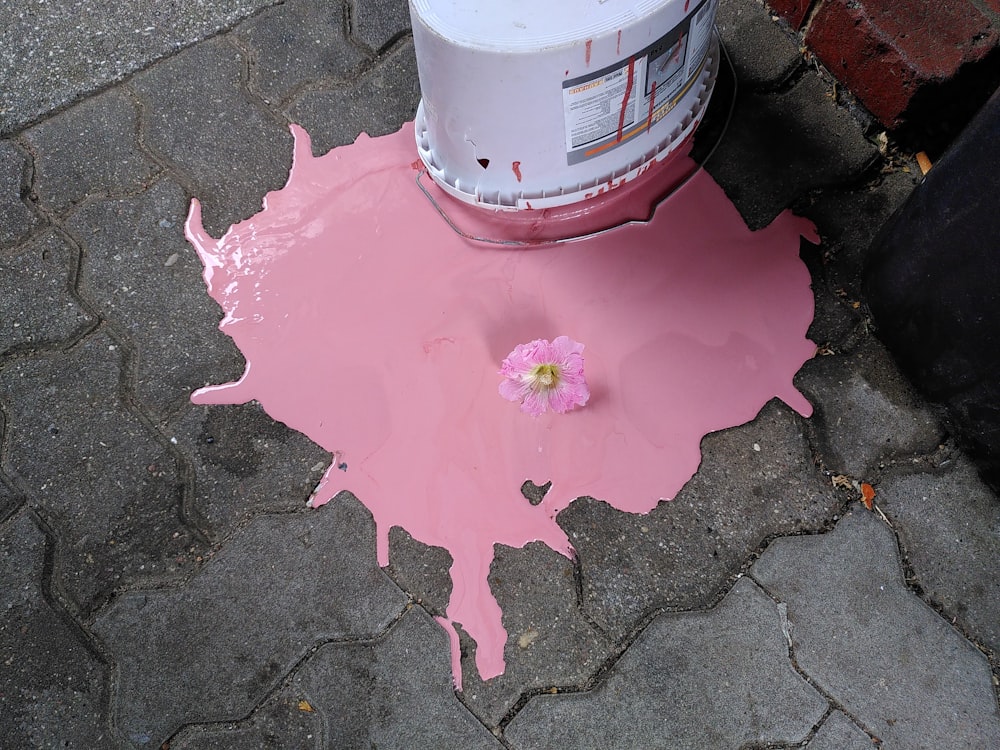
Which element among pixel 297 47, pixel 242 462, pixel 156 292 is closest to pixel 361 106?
pixel 297 47

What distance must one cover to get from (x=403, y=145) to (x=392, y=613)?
0.88 metres

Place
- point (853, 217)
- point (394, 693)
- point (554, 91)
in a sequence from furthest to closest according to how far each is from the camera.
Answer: point (853, 217)
point (394, 693)
point (554, 91)

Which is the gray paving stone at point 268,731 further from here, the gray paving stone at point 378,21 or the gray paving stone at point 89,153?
the gray paving stone at point 378,21

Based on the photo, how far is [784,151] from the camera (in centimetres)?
151

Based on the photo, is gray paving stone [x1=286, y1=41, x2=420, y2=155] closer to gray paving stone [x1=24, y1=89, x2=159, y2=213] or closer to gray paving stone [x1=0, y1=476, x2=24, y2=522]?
gray paving stone [x1=24, y1=89, x2=159, y2=213]

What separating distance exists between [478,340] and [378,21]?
2.49ft

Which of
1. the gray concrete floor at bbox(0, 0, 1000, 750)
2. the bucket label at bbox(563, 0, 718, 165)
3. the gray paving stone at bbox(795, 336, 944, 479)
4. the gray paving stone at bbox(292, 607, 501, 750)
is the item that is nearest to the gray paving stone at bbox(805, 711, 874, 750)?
the gray concrete floor at bbox(0, 0, 1000, 750)

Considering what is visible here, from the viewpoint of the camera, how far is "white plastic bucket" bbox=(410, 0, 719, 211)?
1084 mm

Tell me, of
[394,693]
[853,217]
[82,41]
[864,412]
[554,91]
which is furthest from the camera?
[82,41]

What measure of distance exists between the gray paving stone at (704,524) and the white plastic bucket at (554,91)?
515 mm

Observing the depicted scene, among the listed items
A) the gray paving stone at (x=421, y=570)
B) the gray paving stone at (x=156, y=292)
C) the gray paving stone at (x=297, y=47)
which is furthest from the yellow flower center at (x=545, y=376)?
the gray paving stone at (x=297, y=47)

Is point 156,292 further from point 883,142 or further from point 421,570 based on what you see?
point 883,142

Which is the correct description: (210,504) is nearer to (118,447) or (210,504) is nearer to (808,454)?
(118,447)

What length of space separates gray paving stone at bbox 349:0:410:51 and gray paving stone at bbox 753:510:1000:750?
1251mm
